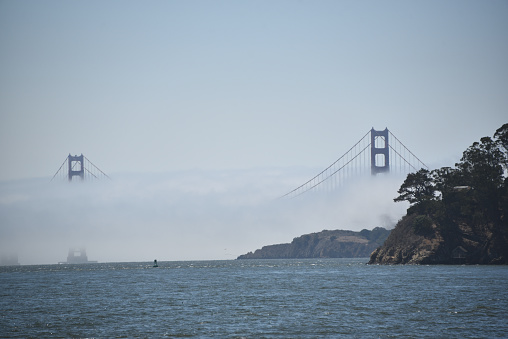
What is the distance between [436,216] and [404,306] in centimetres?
8653

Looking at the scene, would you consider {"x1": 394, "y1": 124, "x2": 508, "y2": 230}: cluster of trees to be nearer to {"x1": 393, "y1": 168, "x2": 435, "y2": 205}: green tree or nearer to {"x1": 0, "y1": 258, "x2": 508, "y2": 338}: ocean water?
{"x1": 393, "y1": 168, "x2": 435, "y2": 205}: green tree

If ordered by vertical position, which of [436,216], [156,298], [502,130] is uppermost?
[502,130]

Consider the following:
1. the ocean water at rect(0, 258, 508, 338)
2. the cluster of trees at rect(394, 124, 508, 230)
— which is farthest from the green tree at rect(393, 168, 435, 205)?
the ocean water at rect(0, 258, 508, 338)

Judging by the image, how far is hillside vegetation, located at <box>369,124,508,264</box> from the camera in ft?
406

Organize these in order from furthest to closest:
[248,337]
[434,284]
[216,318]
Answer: [434,284] → [216,318] → [248,337]

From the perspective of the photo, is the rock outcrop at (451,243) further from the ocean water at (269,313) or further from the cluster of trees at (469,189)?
the ocean water at (269,313)

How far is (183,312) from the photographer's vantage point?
48.4 m

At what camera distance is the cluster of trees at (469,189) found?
408 ft

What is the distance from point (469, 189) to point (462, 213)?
7258 mm

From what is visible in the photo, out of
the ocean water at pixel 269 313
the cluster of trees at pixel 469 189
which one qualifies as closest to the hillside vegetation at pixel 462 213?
the cluster of trees at pixel 469 189

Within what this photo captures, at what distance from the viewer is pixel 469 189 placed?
132250 mm

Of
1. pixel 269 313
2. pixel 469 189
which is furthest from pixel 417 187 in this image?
pixel 269 313

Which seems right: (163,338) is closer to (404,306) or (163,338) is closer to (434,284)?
(404,306)

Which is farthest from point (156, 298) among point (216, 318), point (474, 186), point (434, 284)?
point (474, 186)
